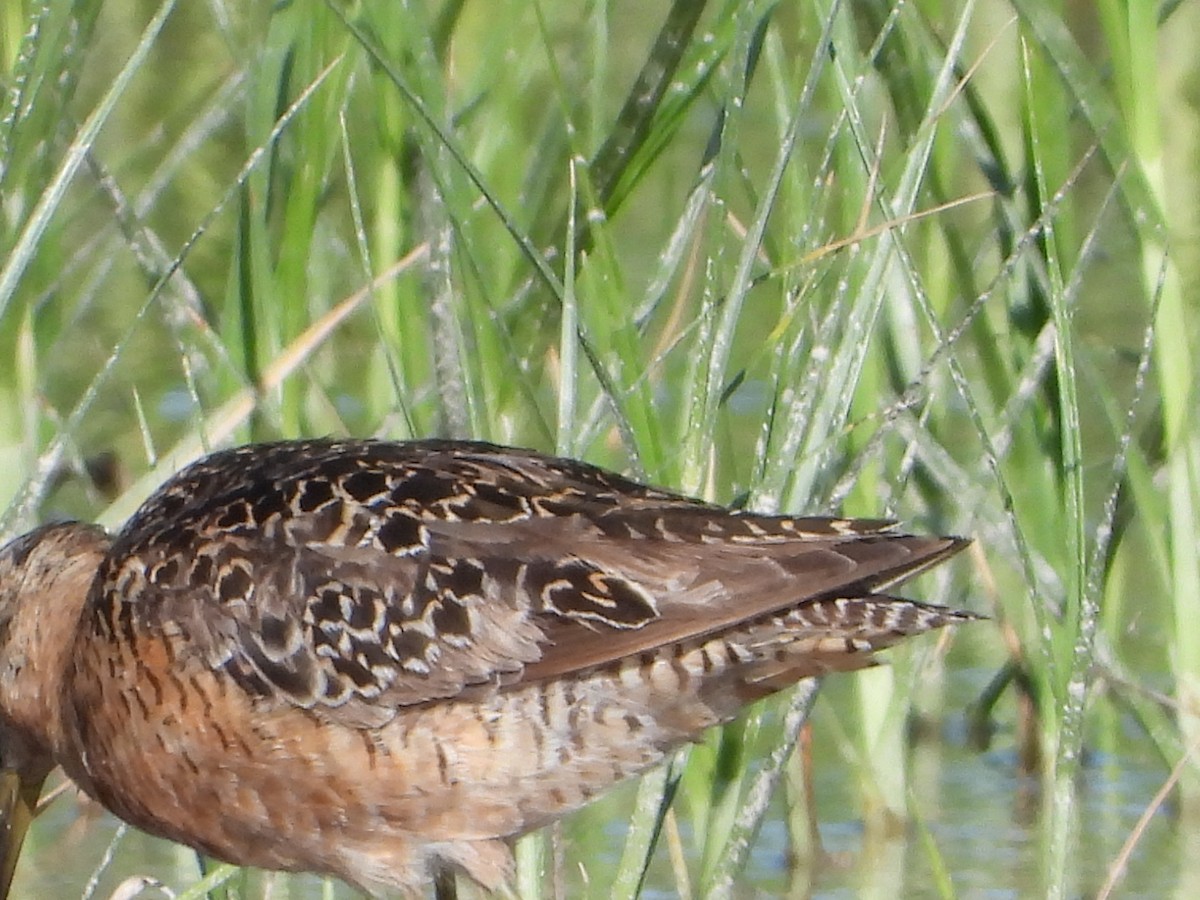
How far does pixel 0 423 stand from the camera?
4449mm

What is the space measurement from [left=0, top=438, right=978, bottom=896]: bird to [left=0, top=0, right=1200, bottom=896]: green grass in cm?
11

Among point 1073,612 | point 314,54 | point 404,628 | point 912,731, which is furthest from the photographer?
point 912,731

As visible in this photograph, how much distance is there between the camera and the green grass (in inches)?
135

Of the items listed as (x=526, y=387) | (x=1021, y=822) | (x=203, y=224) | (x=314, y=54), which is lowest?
(x=1021, y=822)

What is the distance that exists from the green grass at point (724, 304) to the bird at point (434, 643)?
11 centimetres

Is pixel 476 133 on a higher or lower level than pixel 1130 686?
higher

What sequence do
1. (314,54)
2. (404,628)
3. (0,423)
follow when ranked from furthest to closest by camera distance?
1. (0,423)
2. (314,54)
3. (404,628)

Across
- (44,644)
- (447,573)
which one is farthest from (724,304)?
(44,644)

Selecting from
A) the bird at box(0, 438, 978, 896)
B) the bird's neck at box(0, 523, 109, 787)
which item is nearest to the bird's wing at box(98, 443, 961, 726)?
the bird at box(0, 438, 978, 896)

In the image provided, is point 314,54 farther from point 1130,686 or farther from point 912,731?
point 912,731

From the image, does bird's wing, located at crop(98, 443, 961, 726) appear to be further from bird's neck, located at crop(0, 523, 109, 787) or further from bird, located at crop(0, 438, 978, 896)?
bird's neck, located at crop(0, 523, 109, 787)

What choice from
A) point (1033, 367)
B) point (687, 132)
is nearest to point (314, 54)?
point (1033, 367)

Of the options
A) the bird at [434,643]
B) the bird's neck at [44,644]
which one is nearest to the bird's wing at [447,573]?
the bird at [434,643]

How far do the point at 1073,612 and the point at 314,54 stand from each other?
1.47 metres
